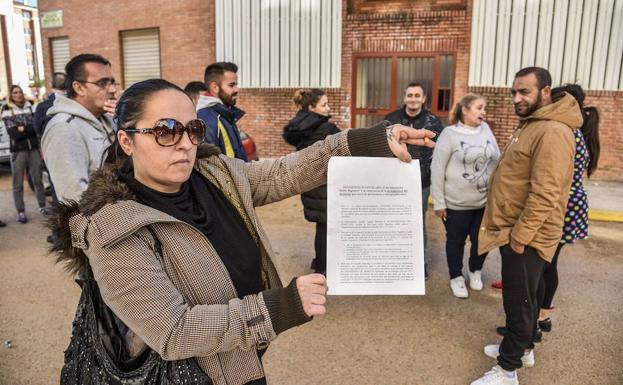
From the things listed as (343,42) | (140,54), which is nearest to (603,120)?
(343,42)

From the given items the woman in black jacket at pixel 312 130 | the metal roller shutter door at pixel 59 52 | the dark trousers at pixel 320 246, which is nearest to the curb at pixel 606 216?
the dark trousers at pixel 320 246

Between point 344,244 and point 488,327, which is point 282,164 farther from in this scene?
point 488,327

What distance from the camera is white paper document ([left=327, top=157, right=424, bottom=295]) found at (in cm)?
171

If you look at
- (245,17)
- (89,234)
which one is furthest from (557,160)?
(245,17)

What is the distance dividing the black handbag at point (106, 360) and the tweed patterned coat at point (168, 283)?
8cm

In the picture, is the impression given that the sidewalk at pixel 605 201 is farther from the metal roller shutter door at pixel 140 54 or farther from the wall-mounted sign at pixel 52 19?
the wall-mounted sign at pixel 52 19

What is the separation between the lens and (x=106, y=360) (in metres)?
1.61

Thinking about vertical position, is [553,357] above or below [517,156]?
below

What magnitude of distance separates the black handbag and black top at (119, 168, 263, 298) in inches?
12.5

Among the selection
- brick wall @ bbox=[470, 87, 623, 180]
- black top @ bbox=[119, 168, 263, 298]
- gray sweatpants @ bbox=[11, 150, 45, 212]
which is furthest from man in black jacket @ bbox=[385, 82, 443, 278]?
brick wall @ bbox=[470, 87, 623, 180]

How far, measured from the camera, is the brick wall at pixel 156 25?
1298 centimetres

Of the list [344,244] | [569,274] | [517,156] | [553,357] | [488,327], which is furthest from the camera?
[569,274]

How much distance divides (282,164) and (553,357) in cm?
286

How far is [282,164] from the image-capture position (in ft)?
6.57
